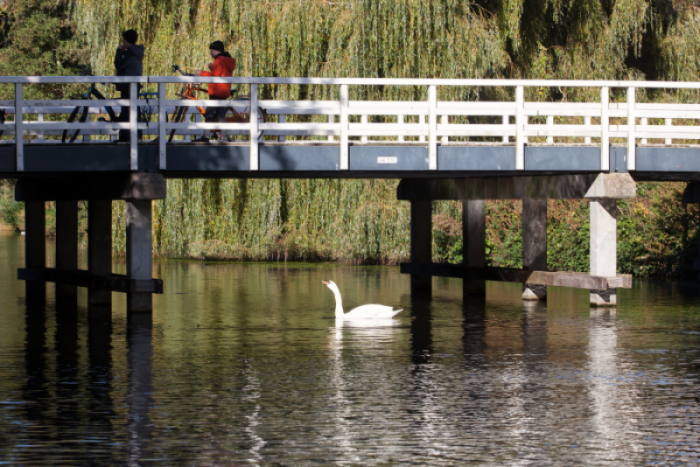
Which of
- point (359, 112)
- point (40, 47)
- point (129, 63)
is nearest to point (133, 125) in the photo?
point (129, 63)

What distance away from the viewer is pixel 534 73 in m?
31.2

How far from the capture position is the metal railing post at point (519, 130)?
18.8 metres

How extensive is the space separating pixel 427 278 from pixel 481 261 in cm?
167

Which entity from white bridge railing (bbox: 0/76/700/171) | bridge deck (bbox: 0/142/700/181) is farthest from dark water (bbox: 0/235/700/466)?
white bridge railing (bbox: 0/76/700/171)

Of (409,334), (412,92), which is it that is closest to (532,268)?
(409,334)

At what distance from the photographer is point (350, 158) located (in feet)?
60.3

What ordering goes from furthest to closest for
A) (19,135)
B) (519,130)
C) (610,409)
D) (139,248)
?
1. (519,130)
2. (139,248)
3. (19,135)
4. (610,409)

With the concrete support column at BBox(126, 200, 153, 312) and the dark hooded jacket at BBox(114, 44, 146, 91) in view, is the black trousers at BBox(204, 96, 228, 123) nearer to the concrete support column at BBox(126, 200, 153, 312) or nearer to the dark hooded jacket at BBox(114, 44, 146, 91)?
the dark hooded jacket at BBox(114, 44, 146, 91)

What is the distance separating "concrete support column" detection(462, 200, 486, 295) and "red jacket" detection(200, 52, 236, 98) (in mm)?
6766

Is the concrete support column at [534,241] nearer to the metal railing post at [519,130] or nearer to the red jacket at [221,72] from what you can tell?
the metal railing post at [519,130]

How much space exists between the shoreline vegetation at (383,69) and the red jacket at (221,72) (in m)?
10.1

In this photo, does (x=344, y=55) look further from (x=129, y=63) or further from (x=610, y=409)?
(x=610, y=409)

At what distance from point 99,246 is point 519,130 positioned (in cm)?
767

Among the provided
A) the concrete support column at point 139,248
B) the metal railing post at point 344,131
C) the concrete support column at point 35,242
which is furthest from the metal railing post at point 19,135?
the concrete support column at point 35,242
